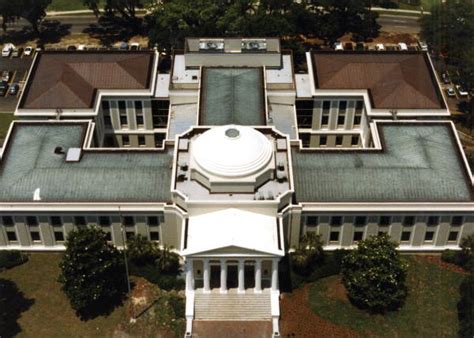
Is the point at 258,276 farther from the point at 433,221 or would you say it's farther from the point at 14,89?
the point at 14,89

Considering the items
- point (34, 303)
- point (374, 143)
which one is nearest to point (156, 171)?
point (34, 303)

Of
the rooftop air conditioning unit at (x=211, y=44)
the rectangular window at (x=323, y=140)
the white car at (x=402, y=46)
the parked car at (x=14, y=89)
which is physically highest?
the rooftop air conditioning unit at (x=211, y=44)

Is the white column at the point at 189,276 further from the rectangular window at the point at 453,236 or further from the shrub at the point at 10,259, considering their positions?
the rectangular window at the point at 453,236

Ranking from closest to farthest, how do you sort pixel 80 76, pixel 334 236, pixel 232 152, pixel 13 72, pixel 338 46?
pixel 232 152
pixel 334 236
pixel 80 76
pixel 13 72
pixel 338 46

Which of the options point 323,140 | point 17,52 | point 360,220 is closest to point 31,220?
point 360,220

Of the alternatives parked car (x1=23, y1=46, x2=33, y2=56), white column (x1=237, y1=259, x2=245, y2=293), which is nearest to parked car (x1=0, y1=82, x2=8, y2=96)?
parked car (x1=23, y1=46, x2=33, y2=56)

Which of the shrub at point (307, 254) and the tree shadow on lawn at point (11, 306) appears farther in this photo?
the shrub at point (307, 254)

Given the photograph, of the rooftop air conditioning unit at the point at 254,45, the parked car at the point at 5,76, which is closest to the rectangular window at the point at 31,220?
the rooftop air conditioning unit at the point at 254,45
